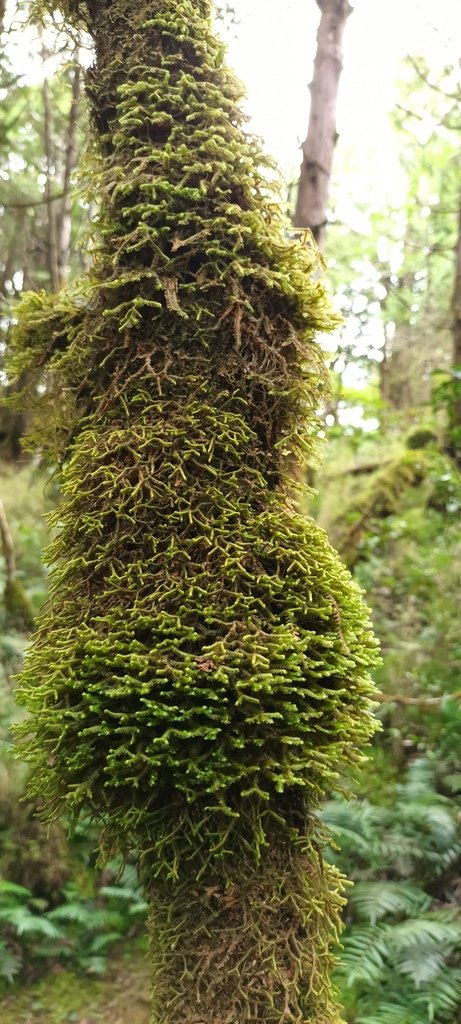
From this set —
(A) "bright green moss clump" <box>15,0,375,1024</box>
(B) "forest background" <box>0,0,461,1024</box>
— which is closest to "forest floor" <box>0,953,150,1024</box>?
(B) "forest background" <box>0,0,461,1024</box>

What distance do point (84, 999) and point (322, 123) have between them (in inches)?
220

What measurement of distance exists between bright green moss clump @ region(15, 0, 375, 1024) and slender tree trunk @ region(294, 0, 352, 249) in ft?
6.63

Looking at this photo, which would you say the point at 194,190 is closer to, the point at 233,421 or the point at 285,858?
the point at 233,421

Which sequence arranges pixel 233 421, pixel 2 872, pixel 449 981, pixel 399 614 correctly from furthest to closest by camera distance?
pixel 399 614, pixel 2 872, pixel 449 981, pixel 233 421

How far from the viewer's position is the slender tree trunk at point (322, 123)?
3.63 metres

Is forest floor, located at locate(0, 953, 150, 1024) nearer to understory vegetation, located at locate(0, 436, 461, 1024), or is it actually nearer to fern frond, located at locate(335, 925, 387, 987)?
understory vegetation, located at locate(0, 436, 461, 1024)

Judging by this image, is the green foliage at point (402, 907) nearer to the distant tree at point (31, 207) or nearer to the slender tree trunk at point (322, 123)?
the slender tree trunk at point (322, 123)

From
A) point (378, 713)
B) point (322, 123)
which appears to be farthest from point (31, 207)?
point (378, 713)

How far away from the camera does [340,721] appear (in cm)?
137

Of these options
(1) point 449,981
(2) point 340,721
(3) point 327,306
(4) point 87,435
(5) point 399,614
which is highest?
(3) point 327,306

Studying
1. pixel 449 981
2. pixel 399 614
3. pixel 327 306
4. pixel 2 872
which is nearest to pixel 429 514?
pixel 399 614

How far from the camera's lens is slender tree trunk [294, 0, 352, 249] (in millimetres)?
3633

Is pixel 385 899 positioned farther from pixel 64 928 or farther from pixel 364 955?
pixel 64 928

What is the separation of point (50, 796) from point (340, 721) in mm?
662
